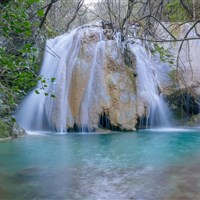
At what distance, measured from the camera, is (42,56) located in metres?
12.2

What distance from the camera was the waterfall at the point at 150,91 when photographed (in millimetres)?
11086

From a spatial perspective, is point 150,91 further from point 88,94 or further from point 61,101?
point 61,101

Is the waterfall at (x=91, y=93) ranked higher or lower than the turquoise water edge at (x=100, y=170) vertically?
higher

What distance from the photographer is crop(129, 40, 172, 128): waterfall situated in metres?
11.1

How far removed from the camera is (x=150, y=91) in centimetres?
1145

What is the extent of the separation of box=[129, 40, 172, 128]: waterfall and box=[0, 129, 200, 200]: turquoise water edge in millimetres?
3347

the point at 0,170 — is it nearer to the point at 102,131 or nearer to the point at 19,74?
the point at 19,74

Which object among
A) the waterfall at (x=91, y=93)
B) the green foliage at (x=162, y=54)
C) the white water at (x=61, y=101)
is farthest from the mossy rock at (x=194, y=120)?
the green foliage at (x=162, y=54)

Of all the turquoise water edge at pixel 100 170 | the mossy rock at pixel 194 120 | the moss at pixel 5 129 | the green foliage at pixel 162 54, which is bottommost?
the turquoise water edge at pixel 100 170

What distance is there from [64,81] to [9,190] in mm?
7291

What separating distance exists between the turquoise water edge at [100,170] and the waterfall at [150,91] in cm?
335

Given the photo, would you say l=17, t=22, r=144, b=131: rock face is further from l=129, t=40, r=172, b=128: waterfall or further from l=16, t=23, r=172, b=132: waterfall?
l=129, t=40, r=172, b=128: waterfall

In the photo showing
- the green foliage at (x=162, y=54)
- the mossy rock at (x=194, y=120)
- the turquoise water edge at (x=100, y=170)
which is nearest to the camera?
the turquoise water edge at (x=100, y=170)

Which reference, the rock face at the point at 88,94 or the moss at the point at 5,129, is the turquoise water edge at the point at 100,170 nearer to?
the moss at the point at 5,129
